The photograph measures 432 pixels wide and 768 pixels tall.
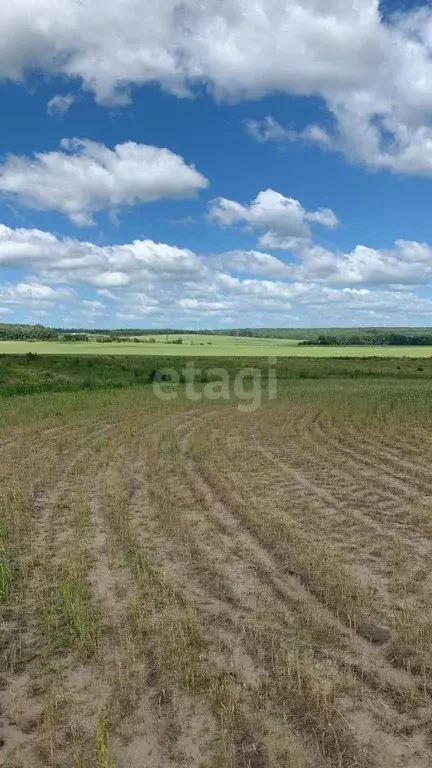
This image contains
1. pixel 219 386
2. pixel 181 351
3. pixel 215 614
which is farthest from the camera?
pixel 181 351

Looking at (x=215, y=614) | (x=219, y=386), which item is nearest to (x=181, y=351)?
(x=219, y=386)

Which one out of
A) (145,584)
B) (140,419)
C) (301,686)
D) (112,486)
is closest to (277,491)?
(112,486)

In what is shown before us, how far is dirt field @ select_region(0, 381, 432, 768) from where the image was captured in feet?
13.6

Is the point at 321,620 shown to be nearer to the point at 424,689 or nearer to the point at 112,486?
the point at 424,689

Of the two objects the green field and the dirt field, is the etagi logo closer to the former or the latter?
the dirt field

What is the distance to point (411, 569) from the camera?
7.12m

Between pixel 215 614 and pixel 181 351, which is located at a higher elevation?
pixel 181 351

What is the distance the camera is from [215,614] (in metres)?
5.96

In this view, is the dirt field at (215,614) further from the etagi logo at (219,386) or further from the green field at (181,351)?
the green field at (181,351)

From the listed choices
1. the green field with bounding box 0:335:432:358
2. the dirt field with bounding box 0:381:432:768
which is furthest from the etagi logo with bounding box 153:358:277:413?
the green field with bounding box 0:335:432:358

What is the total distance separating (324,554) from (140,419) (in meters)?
13.2

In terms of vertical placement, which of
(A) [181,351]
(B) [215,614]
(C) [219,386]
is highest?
(A) [181,351]

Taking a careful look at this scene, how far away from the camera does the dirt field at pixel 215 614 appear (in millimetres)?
4148

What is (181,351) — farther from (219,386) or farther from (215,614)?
(215,614)
